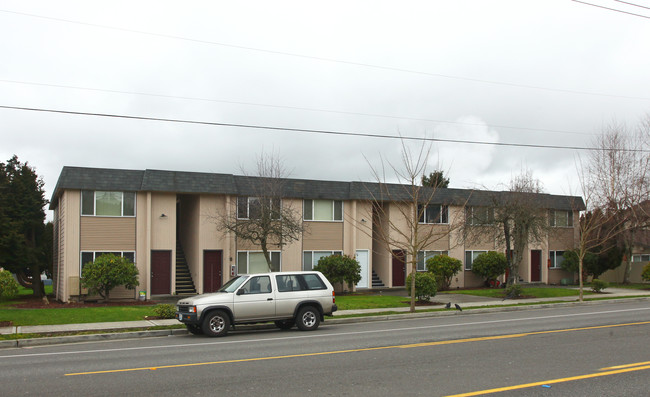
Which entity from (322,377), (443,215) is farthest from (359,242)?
(322,377)

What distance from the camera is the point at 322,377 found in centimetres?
941

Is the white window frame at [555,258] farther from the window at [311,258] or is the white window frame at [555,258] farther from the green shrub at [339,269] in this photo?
the window at [311,258]

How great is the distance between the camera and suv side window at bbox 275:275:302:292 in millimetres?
16344

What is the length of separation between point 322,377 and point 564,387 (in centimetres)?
360

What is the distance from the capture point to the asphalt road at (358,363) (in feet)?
28.2

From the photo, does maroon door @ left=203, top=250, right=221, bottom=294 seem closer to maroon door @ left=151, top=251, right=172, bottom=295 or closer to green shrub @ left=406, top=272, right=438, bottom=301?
maroon door @ left=151, top=251, right=172, bottom=295

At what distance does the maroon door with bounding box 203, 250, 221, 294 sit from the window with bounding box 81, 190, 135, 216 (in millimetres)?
4155

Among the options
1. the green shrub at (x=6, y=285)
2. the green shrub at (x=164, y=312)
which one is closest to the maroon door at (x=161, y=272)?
the green shrub at (x=6, y=285)

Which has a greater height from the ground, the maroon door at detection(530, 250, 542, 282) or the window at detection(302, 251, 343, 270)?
the window at detection(302, 251, 343, 270)

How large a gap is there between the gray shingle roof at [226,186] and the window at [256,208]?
44cm

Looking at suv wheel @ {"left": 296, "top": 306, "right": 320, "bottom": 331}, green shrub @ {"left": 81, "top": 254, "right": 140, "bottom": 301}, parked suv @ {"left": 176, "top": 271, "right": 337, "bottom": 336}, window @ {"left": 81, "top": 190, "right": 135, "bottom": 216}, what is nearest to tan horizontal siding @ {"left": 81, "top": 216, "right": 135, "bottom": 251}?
window @ {"left": 81, "top": 190, "right": 135, "bottom": 216}

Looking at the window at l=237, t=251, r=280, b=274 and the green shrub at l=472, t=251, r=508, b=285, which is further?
the green shrub at l=472, t=251, r=508, b=285

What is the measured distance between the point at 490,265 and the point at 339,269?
33.2 ft

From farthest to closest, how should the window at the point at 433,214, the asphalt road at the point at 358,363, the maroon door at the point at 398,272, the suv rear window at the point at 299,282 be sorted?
the window at the point at 433,214, the maroon door at the point at 398,272, the suv rear window at the point at 299,282, the asphalt road at the point at 358,363
